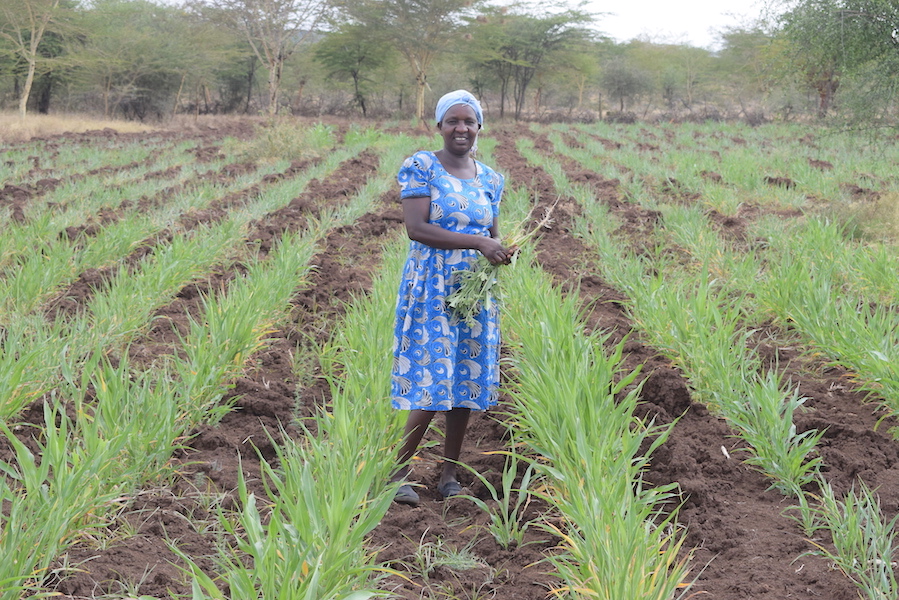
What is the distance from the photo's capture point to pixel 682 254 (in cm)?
674

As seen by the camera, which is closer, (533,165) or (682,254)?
(682,254)

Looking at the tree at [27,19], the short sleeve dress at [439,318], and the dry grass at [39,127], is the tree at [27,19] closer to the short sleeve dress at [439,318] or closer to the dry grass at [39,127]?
the dry grass at [39,127]

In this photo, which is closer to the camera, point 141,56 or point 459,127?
point 459,127

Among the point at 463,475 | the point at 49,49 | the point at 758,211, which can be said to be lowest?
the point at 463,475

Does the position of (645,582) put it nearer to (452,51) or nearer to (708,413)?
(708,413)

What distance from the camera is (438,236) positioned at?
9.06ft

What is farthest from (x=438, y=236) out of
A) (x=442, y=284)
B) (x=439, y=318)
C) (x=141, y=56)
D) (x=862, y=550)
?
(x=141, y=56)

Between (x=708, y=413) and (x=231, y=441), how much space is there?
214cm

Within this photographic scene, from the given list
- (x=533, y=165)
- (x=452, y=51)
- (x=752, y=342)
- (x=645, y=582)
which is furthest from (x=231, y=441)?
(x=452, y=51)

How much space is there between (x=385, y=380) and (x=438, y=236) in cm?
80

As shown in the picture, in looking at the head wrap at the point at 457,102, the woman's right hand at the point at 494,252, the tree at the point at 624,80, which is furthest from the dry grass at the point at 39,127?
the tree at the point at 624,80

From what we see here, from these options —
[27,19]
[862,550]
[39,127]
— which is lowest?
[862,550]

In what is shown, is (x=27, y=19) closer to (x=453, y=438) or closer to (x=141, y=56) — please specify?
(x=141, y=56)

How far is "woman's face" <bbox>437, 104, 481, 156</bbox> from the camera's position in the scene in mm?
2840
